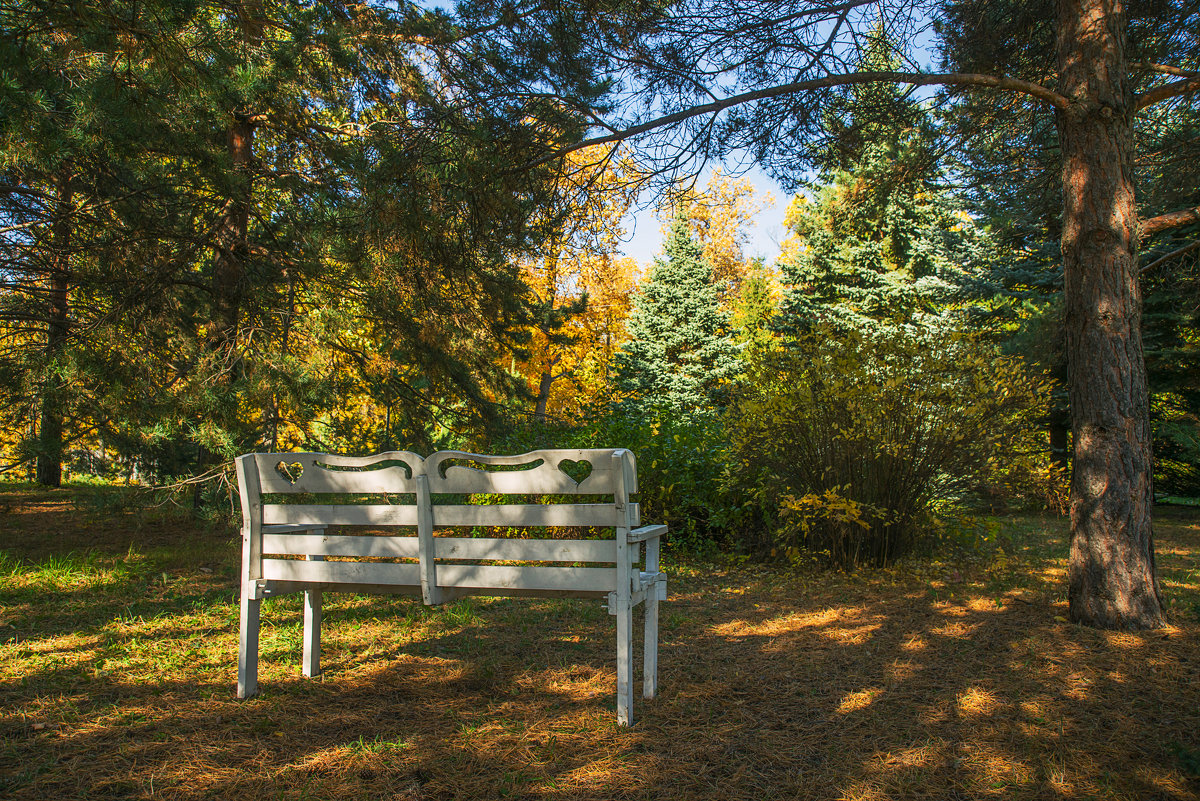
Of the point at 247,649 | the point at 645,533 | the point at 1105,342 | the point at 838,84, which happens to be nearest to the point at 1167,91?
the point at 1105,342

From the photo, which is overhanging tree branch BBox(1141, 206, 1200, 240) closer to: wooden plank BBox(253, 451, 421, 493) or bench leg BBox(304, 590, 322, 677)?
wooden plank BBox(253, 451, 421, 493)

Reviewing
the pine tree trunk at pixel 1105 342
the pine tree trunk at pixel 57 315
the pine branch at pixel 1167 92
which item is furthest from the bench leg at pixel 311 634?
the pine branch at pixel 1167 92

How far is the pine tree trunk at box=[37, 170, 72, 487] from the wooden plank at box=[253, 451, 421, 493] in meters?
3.25

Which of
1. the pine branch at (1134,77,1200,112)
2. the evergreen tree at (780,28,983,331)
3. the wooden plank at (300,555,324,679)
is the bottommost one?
the wooden plank at (300,555,324,679)

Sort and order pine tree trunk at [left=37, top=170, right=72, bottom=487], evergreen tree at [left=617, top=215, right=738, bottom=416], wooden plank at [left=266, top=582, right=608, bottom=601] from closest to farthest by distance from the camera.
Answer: wooden plank at [left=266, top=582, right=608, bottom=601]
pine tree trunk at [left=37, top=170, right=72, bottom=487]
evergreen tree at [left=617, top=215, right=738, bottom=416]

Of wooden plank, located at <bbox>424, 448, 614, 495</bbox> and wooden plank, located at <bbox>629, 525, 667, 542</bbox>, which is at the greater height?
wooden plank, located at <bbox>424, 448, 614, 495</bbox>

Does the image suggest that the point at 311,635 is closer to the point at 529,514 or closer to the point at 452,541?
the point at 452,541

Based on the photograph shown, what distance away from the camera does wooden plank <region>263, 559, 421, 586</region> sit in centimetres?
298

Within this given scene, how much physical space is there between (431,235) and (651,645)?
311 cm

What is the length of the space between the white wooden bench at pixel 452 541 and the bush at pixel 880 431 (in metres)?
3.02

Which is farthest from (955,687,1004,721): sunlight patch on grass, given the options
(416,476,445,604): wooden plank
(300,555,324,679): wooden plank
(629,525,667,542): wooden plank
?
(300,555,324,679): wooden plank

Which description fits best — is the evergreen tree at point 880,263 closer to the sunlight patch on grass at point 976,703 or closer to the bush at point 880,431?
the bush at point 880,431

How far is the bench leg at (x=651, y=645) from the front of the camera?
125 inches

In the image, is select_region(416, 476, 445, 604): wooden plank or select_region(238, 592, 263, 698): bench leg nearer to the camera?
select_region(416, 476, 445, 604): wooden plank
